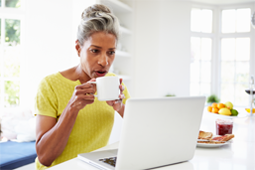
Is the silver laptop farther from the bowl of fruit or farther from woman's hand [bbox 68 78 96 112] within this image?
the bowl of fruit

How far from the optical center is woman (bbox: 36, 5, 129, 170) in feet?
3.60

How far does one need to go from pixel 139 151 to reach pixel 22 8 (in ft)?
10.2

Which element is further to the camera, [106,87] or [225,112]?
[225,112]

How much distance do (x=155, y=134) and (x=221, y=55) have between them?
504 cm

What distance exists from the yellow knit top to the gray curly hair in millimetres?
264

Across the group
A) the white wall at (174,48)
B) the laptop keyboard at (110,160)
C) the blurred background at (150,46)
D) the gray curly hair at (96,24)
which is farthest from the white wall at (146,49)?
the laptop keyboard at (110,160)

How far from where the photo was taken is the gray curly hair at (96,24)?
3.82 ft

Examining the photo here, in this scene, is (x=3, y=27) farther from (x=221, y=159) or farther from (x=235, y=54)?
(x=235, y=54)

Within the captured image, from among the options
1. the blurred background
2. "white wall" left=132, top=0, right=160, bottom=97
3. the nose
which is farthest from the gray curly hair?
"white wall" left=132, top=0, right=160, bottom=97

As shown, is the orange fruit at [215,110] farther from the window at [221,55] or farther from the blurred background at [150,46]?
the window at [221,55]

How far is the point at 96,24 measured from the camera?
1.17 meters

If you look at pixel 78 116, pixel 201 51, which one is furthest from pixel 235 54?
pixel 78 116

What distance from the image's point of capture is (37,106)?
119cm

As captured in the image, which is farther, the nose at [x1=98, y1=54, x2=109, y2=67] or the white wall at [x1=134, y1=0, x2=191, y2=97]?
the white wall at [x1=134, y1=0, x2=191, y2=97]
